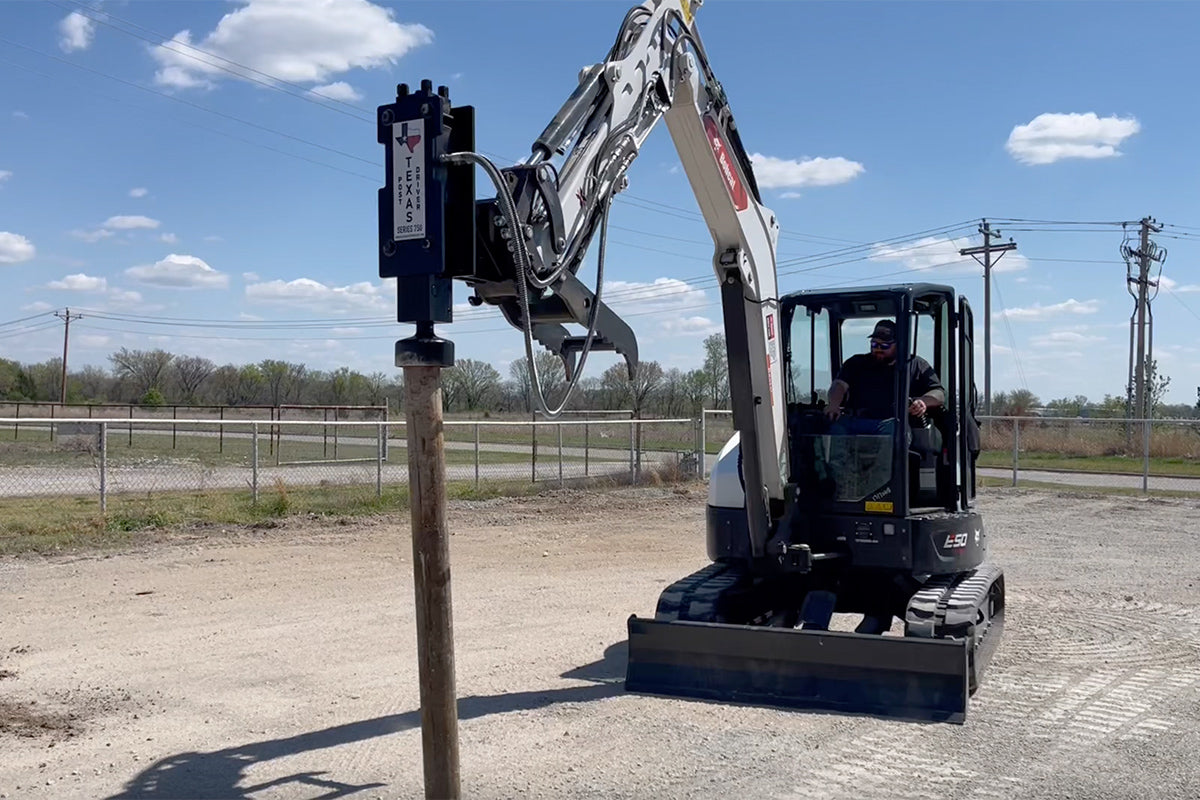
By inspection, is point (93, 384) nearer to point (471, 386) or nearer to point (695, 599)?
point (471, 386)

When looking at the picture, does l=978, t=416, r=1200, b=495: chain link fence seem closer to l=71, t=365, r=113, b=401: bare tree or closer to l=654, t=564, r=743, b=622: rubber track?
l=654, t=564, r=743, b=622: rubber track

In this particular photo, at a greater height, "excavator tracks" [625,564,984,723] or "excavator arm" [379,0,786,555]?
"excavator arm" [379,0,786,555]

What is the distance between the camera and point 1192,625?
395 inches

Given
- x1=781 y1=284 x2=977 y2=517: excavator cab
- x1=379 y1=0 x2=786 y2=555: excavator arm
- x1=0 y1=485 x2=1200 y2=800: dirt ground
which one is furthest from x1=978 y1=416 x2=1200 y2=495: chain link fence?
x1=379 y1=0 x2=786 y2=555: excavator arm

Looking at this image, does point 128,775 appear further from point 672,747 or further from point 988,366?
point 988,366

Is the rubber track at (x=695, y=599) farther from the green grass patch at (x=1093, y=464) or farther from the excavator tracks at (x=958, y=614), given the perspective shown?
the green grass patch at (x=1093, y=464)

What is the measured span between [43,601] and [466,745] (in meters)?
6.35

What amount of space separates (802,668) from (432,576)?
108 inches

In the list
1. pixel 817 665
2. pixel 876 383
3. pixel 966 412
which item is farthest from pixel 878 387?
pixel 817 665

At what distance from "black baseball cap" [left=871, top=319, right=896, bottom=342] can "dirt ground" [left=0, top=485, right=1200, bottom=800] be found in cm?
253

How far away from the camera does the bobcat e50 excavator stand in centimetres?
471

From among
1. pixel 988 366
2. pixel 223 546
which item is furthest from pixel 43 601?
pixel 988 366

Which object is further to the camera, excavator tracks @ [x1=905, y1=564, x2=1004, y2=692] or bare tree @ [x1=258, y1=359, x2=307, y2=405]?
bare tree @ [x1=258, y1=359, x2=307, y2=405]

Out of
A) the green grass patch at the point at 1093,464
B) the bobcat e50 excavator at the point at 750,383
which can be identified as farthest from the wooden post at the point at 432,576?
the green grass patch at the point at 1093,464
